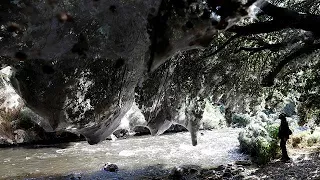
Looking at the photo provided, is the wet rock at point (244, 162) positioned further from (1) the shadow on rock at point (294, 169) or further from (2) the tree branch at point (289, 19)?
(2) the tree branch at point (289, 19)

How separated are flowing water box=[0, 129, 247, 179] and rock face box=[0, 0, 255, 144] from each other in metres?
7.38

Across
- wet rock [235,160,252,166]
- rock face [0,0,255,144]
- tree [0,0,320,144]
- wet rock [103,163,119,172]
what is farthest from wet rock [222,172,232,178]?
rock face [0,0,255,144]

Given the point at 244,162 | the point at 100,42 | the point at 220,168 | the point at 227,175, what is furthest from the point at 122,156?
the point at 100,42

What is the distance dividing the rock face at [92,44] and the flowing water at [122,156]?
7385 mm

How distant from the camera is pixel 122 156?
55.9ft

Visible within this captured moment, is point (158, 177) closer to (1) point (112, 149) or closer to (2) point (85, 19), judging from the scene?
(1) point (112, 149)

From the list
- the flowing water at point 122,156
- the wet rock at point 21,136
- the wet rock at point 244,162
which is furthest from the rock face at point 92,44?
the wet rock at point 21,136

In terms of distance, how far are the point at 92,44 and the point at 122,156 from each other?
39.5ft

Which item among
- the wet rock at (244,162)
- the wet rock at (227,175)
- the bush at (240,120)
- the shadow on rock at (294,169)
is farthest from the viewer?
the bush at (240,120)

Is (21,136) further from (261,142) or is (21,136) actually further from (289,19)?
(289,19)

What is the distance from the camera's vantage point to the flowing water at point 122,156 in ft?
48.3

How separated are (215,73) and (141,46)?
13.5 ft

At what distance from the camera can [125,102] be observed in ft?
24.7

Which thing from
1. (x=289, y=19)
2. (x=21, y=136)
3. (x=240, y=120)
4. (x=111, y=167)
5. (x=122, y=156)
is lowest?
(x=111, y=167)
